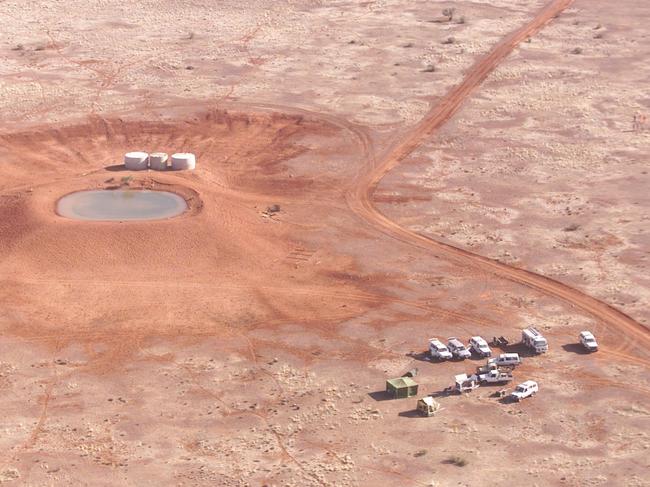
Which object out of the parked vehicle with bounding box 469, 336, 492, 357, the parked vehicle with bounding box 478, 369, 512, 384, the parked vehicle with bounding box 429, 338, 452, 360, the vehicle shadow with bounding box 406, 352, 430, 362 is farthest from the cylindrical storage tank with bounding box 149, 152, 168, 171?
the parked vehicle with bounding box 478, 369, 512, 384

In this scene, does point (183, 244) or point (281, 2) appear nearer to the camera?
point (183, 244)

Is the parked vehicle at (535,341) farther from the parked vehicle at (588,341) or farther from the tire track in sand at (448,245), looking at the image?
the tire track in sand at (448,245)

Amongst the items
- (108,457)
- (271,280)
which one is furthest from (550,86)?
(108,457)

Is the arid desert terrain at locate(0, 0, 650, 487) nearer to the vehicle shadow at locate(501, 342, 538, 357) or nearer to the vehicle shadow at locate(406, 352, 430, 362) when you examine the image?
the vehicle shadow at locate(406, 352, 430, 362)

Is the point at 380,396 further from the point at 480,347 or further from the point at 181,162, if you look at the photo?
the point at 181,162

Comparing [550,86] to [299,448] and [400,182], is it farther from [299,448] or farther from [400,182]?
[299,448]
